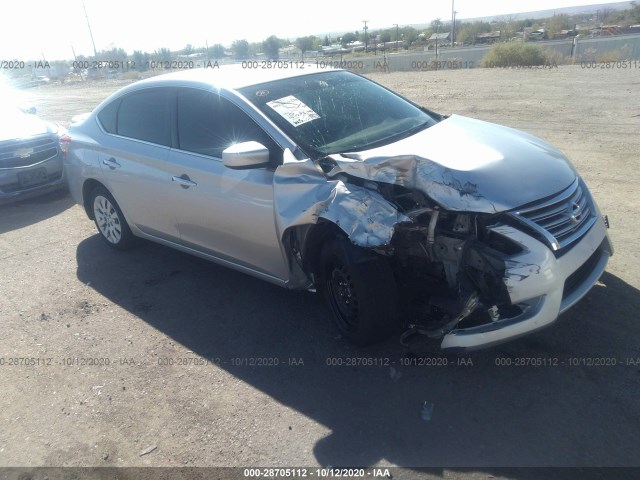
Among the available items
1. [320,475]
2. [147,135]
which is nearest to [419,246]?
[320,475]

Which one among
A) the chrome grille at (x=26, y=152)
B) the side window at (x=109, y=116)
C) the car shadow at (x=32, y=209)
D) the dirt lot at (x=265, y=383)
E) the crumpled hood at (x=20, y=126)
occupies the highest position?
the side window at (x=109, y=116)

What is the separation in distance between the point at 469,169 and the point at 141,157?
10.1 ft

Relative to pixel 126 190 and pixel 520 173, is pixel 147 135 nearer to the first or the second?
pixel 126 190

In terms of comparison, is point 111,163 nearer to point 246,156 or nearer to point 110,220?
point 110,220

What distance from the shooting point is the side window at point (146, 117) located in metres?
5.00

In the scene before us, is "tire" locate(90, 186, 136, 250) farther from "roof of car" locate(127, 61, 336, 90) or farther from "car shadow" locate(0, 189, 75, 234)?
"car shadow" locate(0, 189, 75, 234)

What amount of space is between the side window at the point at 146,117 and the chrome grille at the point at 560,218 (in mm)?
3114

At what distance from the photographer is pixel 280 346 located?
160 inches

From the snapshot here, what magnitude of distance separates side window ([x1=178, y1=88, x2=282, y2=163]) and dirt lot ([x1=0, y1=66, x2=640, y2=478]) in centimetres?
131

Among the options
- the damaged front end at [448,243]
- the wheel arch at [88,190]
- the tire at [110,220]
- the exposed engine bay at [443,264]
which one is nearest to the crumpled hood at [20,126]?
the wheel arch at [88,190]

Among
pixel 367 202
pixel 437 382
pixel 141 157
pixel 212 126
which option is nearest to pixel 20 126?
pixel 141 157

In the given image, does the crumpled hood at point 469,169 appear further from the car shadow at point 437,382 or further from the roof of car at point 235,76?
the roof of car at point 235,76

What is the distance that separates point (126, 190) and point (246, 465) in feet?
10.6

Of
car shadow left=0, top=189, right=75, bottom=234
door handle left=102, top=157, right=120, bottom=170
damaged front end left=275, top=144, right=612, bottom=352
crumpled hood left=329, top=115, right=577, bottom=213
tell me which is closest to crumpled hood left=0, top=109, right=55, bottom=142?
car shadow left=0, top=189, right=75, bottom=234
